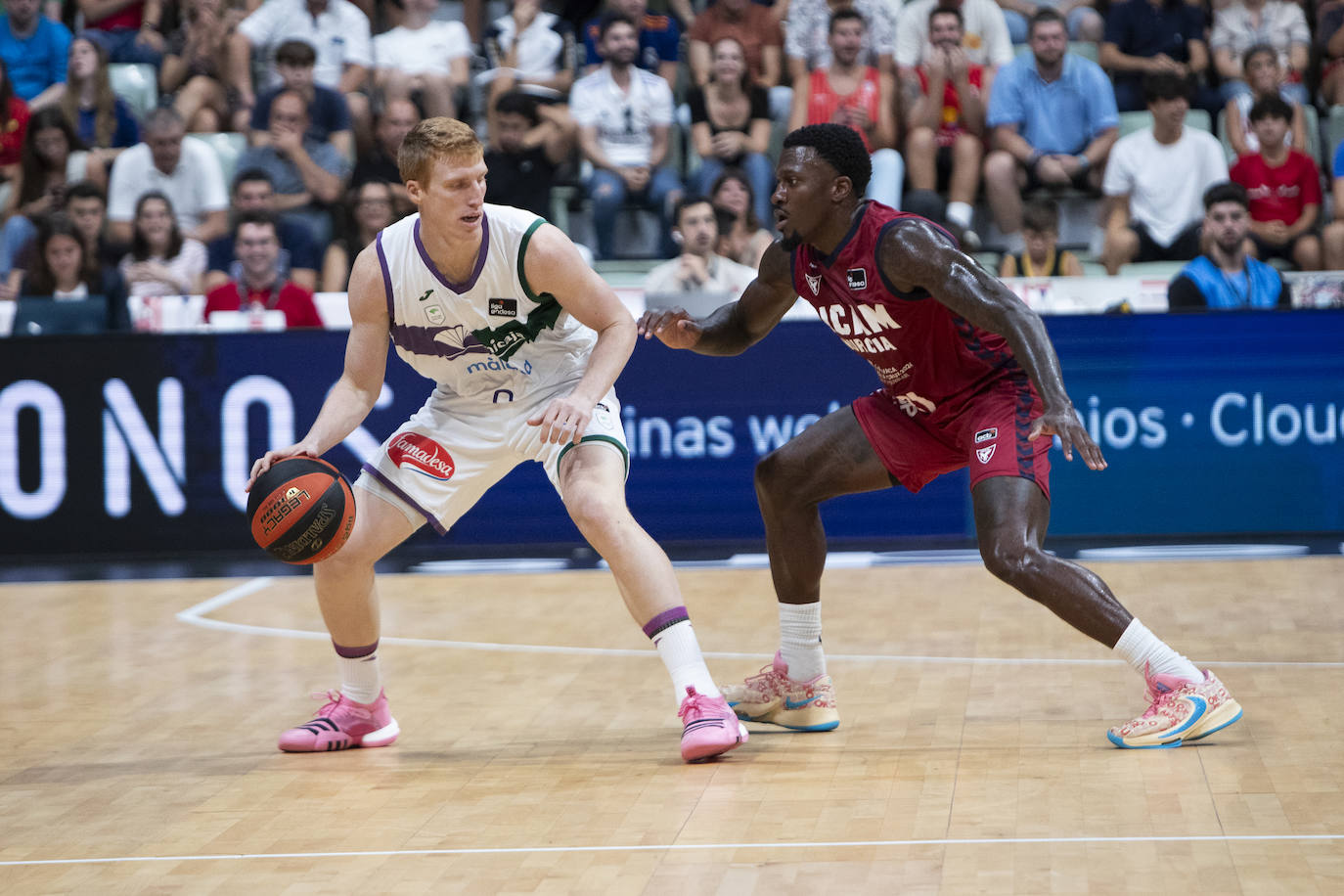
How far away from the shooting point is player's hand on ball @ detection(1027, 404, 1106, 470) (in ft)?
15.0

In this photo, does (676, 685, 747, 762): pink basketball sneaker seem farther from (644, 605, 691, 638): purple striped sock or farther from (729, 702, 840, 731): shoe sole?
(729, 702, 840, 731): shoe sole

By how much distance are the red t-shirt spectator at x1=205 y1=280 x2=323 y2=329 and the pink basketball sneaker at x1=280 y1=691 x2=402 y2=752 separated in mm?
4620

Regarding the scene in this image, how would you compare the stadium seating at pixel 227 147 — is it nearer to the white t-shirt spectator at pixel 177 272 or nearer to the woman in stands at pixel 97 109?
the woman in stands at pixel 97 109

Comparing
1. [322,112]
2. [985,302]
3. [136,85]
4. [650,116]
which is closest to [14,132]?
[136,85]

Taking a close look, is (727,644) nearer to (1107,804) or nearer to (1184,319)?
(1107,804)

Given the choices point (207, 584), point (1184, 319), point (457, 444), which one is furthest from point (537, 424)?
point (1184, 319)

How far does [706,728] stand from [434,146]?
1.91m

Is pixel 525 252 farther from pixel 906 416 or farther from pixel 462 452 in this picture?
pixel 906 416

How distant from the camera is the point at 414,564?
31.0 ft

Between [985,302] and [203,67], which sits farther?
[203,67]

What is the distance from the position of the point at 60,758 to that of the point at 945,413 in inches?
122

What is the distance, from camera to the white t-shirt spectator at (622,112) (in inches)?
463

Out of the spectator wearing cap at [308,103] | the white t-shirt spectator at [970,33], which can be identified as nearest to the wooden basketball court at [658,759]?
the spectator wearing cap at [308,103]

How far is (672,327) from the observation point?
18.0 feet
